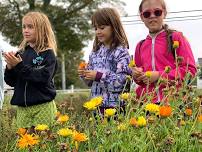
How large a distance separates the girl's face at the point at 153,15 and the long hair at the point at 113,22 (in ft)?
0.75

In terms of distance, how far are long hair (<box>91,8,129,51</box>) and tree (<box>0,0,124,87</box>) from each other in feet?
70.7

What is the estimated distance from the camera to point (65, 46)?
86.3ft

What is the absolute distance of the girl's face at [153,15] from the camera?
2.93 m

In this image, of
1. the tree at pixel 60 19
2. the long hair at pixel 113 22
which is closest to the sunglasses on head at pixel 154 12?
the long hair at pixel 113 22

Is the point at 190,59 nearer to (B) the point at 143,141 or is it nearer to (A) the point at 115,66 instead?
(A) the point at 115,66

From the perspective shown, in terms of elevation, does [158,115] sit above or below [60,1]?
below

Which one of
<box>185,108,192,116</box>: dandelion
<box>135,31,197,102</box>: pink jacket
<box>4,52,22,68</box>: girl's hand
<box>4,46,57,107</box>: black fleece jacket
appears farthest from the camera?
<box>4,46,57,107</box>: black fleece jacket

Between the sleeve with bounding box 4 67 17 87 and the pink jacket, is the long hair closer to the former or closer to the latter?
the pink jacket

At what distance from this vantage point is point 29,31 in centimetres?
328

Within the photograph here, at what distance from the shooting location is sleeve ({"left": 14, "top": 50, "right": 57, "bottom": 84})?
119 inches

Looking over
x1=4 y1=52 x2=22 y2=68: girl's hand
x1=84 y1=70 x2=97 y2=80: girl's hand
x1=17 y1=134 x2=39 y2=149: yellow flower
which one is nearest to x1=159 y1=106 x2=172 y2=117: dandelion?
x1=17 y1=134 x2=39 y2=149: yellow flower

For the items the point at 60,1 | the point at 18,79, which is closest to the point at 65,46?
the point at 60,1

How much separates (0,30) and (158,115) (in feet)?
80.6

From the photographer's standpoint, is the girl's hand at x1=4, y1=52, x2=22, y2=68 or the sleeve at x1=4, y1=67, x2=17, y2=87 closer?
the girl's hand at x1=4, y1=52, x2=22, y2=68
